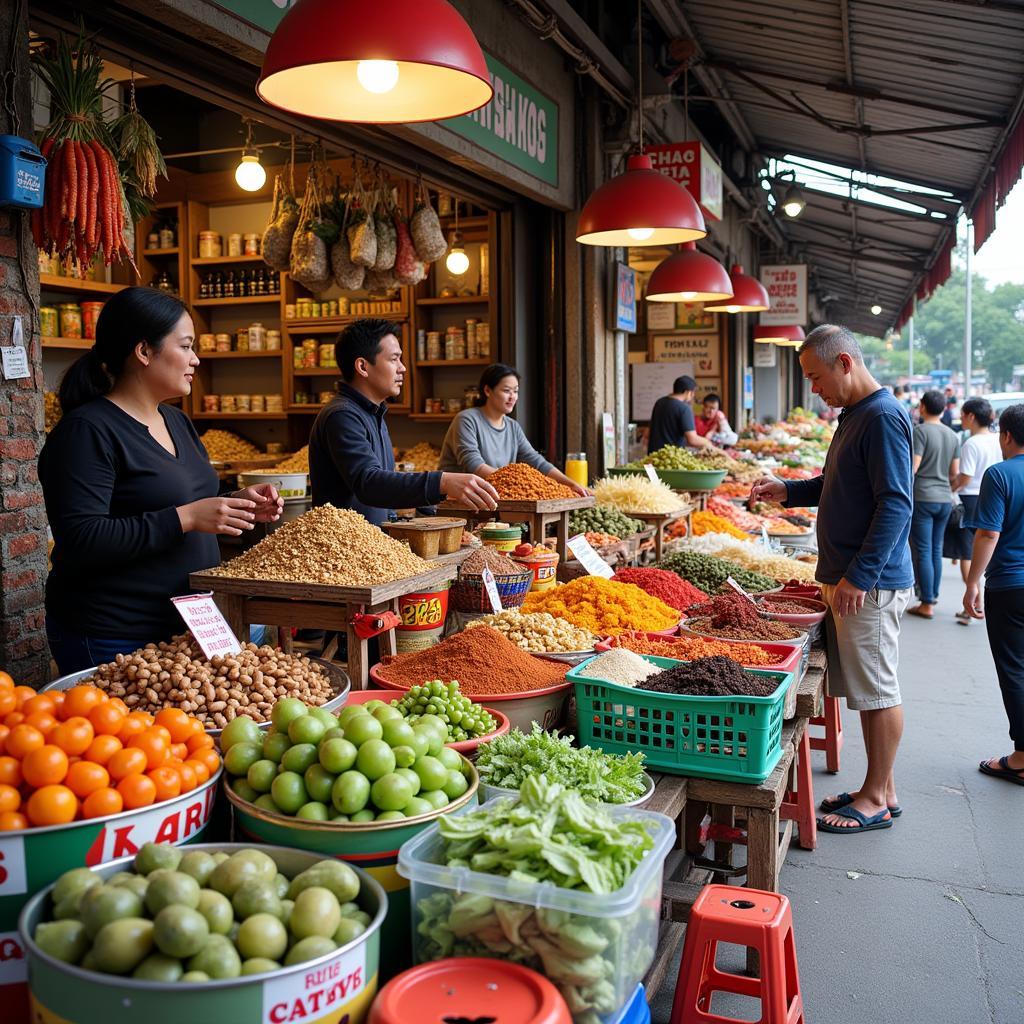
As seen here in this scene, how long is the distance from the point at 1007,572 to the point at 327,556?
3523 mm

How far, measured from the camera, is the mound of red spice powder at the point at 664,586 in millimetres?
3979

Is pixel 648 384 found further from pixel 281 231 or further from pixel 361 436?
pixel 361 436

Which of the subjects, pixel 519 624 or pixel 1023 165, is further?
pixel 1023 165

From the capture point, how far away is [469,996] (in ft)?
4.52

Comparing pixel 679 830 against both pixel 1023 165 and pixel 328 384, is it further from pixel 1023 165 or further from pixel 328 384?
pixel 328 384

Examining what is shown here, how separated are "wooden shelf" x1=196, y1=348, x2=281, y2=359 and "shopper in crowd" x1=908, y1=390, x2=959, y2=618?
6153 millimetres

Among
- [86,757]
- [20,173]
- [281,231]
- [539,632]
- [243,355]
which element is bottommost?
[539,632]

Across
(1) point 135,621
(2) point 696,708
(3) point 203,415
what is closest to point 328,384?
(3) point 203,415

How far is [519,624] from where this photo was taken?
10.2ft

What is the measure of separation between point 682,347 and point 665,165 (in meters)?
7.99

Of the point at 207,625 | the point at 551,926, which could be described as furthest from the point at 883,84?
the point at 551,926

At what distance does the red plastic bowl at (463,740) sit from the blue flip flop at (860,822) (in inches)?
92.6

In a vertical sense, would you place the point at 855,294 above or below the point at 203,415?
above

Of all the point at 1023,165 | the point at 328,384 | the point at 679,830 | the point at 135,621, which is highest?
the point at 1023,165
